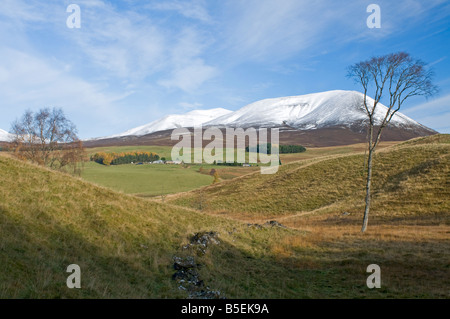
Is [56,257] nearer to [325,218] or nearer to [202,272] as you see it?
[202,272]

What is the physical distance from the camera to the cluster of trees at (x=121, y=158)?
A: 6064 inches

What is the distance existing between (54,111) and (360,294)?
49087 millimetres

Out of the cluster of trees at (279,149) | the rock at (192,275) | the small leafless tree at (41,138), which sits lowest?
the rock at (192,275)

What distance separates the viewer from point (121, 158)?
162375mm

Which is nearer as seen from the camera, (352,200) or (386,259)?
(386,259)

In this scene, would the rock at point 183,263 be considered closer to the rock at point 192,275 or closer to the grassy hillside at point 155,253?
the rock at point 192,275

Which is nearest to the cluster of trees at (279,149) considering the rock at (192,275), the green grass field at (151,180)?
the green grass field at (151,180)

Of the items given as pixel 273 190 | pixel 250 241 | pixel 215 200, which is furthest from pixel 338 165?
pixel 250 241

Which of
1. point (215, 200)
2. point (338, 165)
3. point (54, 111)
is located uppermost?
point (54, 111)

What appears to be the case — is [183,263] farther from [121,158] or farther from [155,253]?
[121,158]

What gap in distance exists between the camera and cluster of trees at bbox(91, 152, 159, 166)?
15402cm

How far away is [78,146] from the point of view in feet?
169

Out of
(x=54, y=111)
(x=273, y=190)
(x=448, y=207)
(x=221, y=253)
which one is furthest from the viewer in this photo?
(x=273, y=190)

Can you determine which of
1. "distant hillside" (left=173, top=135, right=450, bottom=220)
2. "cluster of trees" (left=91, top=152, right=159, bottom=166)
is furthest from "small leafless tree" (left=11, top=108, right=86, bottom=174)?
"cluster of trees" (left=91, top=152, right=159, bottom=166)
